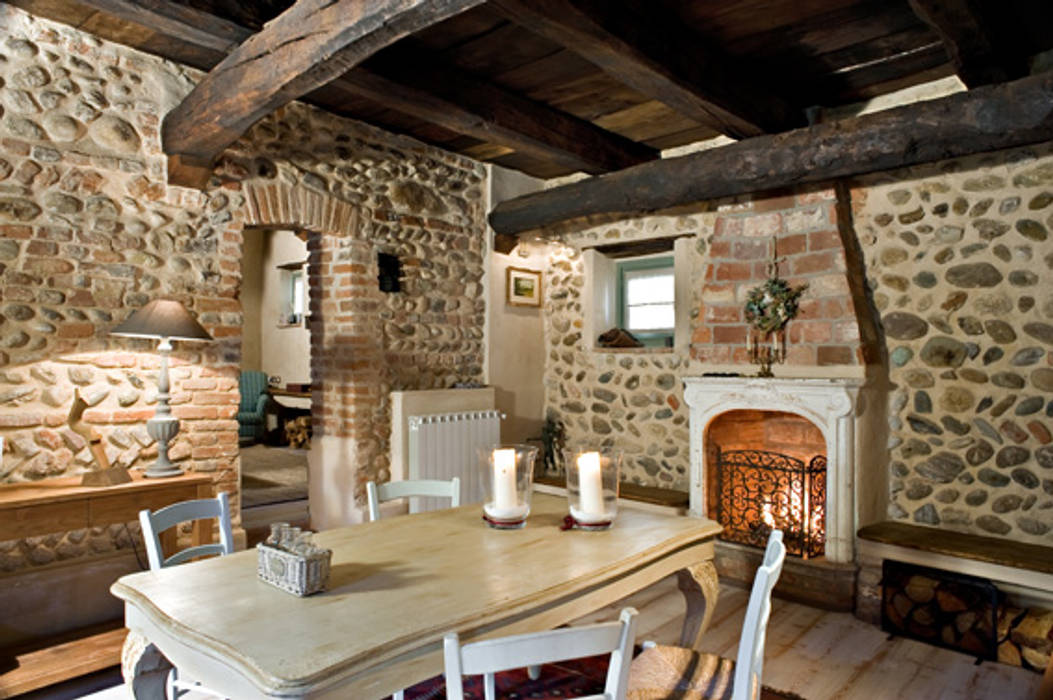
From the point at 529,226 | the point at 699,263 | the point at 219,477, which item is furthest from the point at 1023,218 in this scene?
the point at 219,477

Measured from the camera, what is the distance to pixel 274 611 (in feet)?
4.98

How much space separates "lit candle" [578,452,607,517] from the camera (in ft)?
7.37

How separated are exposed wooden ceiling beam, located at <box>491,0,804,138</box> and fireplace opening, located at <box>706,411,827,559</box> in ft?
5.87

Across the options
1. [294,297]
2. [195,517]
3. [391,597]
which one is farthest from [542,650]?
[294,297]

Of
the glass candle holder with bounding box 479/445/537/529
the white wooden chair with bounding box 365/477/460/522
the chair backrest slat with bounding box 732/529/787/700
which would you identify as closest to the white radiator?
the white wooden chair with bounding box 365/477/460/522

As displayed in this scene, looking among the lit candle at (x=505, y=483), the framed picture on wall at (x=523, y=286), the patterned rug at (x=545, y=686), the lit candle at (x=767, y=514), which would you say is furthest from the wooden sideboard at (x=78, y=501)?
the lit candle at (x=767, y=514)

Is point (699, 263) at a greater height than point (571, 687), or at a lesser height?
greater

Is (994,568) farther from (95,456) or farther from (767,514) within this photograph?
(95,456)

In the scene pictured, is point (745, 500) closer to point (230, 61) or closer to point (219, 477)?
point (219, 477)

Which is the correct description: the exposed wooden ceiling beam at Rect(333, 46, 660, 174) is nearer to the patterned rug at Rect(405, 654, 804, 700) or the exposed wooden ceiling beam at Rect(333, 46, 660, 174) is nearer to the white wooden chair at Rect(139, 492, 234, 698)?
the white wooden chair at Rect(139, 492, 234, 698)

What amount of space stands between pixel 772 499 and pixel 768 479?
0.12m

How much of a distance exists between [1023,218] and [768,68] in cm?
150

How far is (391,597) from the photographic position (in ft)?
5.30

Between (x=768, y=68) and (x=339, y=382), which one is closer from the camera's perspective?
(x=768, y=68)
